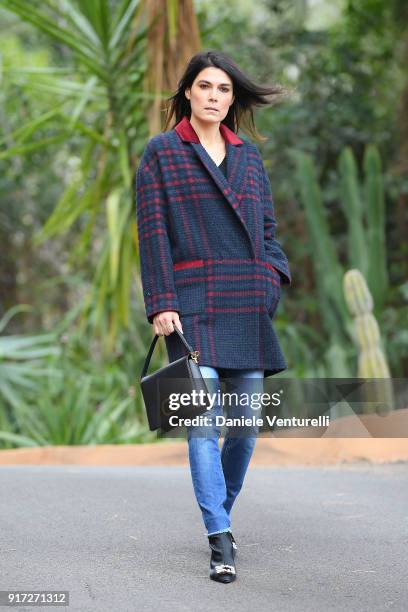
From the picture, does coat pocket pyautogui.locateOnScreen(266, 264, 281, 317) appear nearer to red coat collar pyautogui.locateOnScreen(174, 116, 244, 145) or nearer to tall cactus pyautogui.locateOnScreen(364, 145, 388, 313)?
red coat collar pyautogui.locateOnScreen(174, 116, 244, 145)

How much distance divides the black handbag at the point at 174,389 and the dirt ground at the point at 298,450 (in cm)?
329

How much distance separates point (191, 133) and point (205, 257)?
1.64 feet

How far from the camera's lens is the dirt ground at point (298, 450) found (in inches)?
264

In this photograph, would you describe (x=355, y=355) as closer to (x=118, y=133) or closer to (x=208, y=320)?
(x=118, y=133)

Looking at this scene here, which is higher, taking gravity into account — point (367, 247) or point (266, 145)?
point (266, 145)

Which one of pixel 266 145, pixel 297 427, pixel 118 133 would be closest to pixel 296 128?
pixel 266 145

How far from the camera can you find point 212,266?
365 centimetres

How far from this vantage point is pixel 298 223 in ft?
45.5

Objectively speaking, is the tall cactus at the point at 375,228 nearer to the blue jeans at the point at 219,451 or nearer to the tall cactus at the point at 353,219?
the tall cactus at the point at 353,219

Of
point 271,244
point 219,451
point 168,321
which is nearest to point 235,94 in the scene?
point 271,244

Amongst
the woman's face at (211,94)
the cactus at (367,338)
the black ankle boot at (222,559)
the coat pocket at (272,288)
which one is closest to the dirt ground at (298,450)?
the cactus at (367,338)

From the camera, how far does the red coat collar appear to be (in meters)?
3.81

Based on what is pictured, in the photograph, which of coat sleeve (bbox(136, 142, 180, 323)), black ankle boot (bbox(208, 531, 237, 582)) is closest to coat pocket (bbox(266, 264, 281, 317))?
coat sleeve (bbox(136, 142, 180, 323))

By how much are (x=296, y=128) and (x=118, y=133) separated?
17.1 feet
